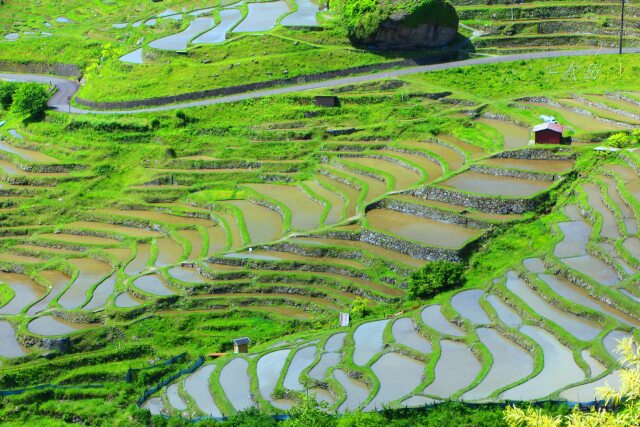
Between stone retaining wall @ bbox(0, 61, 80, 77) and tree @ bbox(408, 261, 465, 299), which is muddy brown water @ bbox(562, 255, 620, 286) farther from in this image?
stone retaining wall @ bbox(0, 61, 80, 77)

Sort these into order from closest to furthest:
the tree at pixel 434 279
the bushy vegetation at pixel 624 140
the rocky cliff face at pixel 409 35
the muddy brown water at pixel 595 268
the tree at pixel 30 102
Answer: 1. the muddy brown water at pixel 595 268
2. the tree at pixel 434 279
3. the bushy vegetation at pixel 624 140
4. the rocky cliff face at pixel 409 35
5. the tree at pixel 30 102

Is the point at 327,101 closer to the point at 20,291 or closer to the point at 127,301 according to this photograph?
the point at 127,301

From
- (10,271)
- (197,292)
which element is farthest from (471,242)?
(10,271)

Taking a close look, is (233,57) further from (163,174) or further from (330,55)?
(163,174)

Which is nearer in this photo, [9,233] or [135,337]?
[135,337]

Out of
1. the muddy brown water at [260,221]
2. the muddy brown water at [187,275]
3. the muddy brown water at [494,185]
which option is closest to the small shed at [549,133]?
the muddy brown water at [494,185]

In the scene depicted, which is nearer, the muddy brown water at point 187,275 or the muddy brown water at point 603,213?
the muddy brown water at point 603,213

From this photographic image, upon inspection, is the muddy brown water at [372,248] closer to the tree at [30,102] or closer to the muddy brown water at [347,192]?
the muddy brown water at [347,192]
